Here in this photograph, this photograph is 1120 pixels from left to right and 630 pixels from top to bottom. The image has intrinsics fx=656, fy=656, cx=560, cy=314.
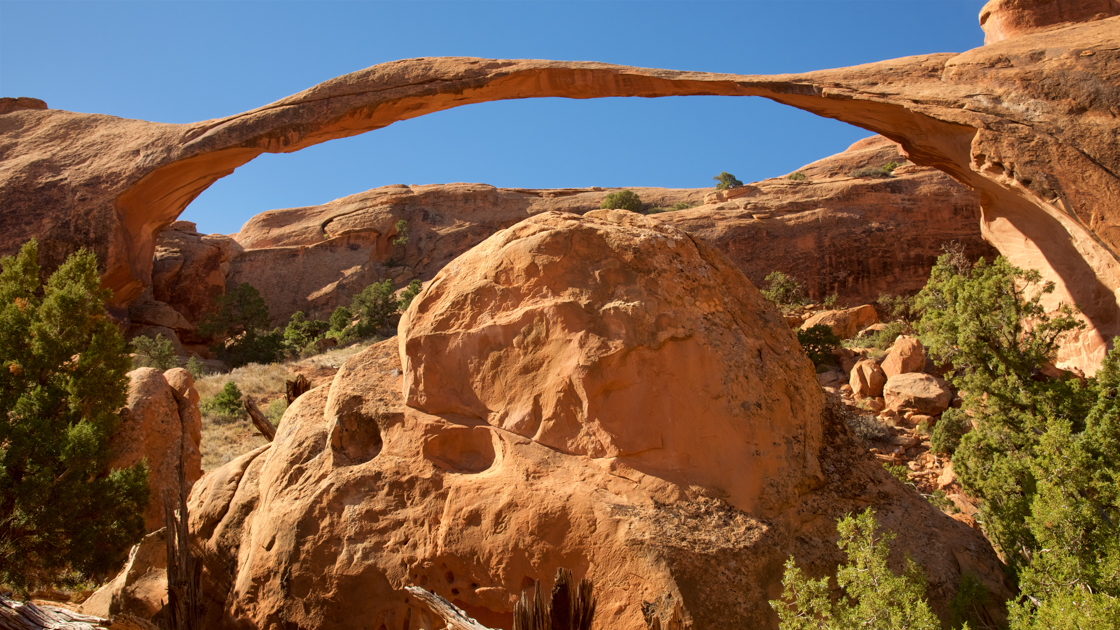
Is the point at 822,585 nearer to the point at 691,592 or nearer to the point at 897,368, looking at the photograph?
the point at 691,592

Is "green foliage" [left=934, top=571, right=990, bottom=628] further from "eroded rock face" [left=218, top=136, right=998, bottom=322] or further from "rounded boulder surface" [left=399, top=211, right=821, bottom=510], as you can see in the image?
"eroded rock face" [left=218, top=136, right=998, bottom=322]

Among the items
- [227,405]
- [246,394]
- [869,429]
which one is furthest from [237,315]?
[869,429]

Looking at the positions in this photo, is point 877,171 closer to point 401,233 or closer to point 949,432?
point 949,432

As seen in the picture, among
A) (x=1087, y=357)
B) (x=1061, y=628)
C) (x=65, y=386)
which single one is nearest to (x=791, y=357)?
(x=1061, y=628)

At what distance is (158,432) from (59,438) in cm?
168

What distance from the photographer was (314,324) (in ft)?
77.7

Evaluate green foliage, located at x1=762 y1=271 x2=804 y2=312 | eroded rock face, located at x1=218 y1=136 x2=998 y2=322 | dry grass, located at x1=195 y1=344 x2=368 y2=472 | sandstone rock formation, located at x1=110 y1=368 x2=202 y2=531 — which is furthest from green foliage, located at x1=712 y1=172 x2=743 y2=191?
sandstone rock formation, located at x1=110 y1=368 x2=202 y2=531

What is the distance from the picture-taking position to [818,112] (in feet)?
34.9

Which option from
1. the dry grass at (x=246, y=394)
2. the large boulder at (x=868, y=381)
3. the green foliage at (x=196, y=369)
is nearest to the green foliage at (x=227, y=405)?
the dry grass at (x=246, y=394)

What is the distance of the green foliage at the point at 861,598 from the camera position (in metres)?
2.93

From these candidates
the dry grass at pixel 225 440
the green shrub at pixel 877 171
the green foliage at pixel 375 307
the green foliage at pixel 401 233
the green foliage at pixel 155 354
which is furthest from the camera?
the green foliage at pixel 401 233

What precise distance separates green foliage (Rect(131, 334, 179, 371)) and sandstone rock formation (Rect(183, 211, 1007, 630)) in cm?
1467

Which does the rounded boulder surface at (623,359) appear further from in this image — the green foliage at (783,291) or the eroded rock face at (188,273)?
the eroded rock face at (188,273)

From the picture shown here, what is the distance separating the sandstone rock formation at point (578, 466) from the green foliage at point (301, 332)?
18.7 metres
